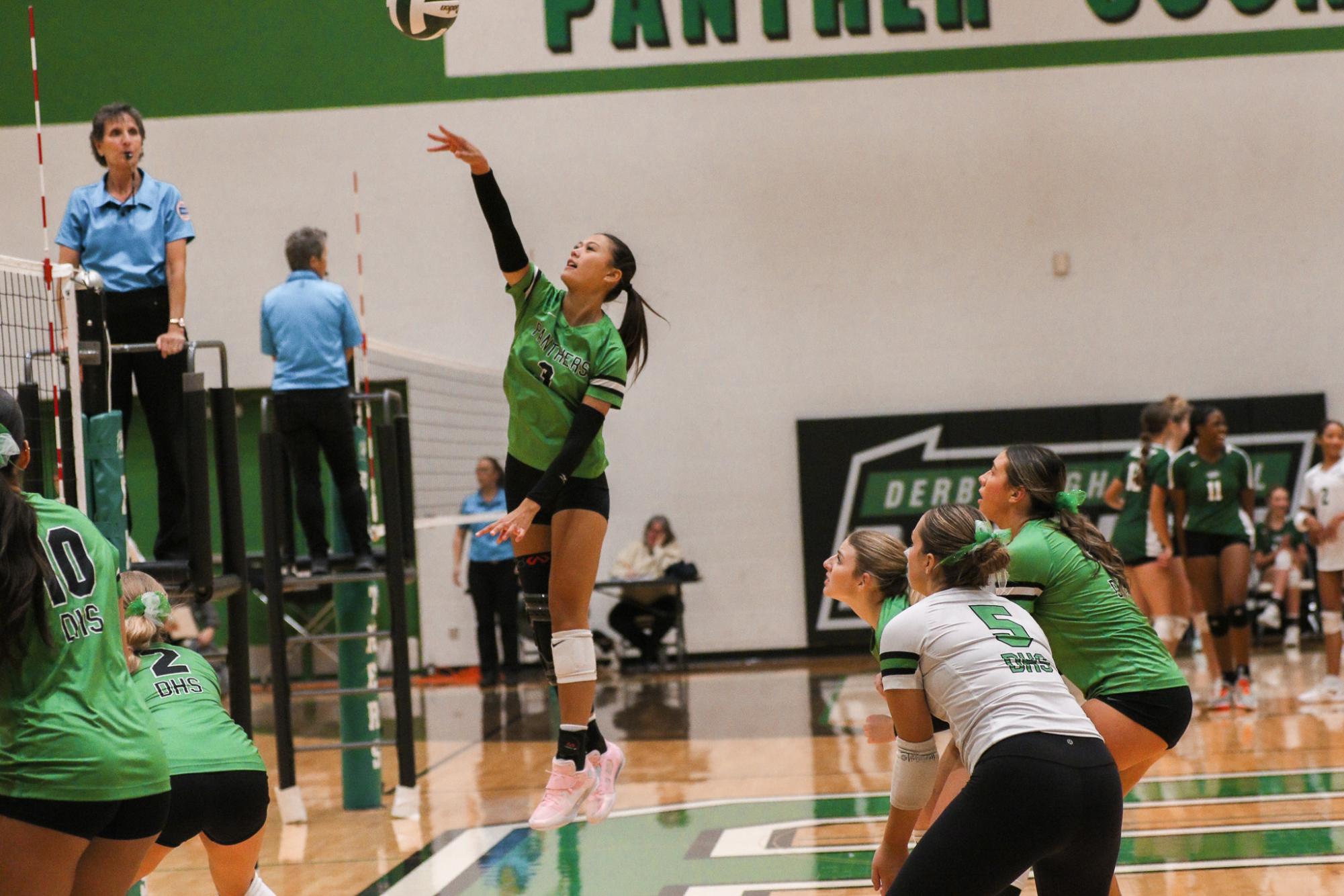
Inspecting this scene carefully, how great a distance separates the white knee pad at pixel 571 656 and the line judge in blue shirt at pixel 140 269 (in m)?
1.99

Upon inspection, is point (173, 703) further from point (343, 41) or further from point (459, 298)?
point (343, 41)

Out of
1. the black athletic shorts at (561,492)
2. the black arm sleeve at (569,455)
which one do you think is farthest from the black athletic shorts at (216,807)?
the black arm sleeve at (569,455)

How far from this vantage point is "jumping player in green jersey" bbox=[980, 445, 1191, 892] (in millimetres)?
3883

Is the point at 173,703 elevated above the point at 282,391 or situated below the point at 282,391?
below

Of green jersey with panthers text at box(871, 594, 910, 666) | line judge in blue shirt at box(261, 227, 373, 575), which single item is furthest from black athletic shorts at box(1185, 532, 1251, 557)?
green jersey with panthers text at box(871, 594, 910, 666)

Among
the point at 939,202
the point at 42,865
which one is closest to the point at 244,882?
the point at 42,865

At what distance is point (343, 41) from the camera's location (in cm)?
1327

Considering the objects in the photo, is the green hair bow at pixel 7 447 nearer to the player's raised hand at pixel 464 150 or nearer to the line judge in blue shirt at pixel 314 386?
the player's raised hand at pixel 464 150

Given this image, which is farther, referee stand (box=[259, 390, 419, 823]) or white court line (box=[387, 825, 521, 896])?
referee stand (box=[259, 390, 419, 823])

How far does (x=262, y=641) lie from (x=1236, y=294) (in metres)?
9.88

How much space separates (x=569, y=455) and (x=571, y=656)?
67 centimetres

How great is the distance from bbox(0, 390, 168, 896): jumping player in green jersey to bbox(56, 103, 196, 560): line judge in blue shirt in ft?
8.80

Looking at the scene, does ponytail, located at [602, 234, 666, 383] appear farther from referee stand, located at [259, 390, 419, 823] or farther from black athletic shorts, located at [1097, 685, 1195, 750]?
referee stand, located at [259, 390, 419, 823]

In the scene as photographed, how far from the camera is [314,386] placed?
691cm
